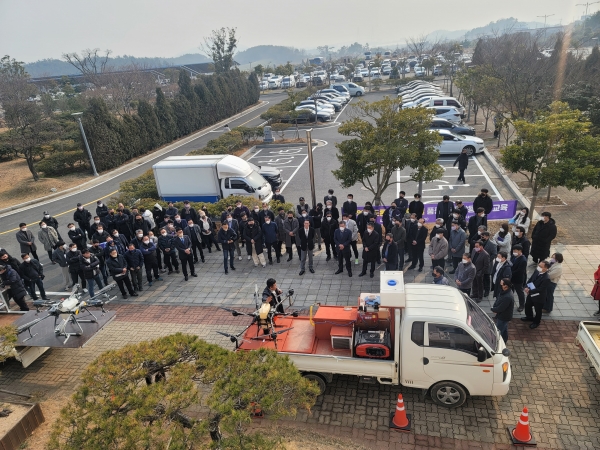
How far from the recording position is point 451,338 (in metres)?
6.33

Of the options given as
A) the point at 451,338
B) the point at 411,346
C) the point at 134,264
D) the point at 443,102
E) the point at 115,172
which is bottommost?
the point at 115,172

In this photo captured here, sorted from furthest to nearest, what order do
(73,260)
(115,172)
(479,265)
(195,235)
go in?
(115,172)
(195,235)
(73,260)
(479,265)

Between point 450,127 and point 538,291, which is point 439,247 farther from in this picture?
point 450,127

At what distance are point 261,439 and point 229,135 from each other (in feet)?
83.3

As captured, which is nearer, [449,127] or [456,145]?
[456,145]

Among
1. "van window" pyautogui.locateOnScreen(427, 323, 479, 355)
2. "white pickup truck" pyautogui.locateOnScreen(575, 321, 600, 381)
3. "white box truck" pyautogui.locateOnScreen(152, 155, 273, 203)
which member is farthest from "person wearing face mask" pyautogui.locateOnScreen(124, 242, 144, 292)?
"white pickup truck" pyautogui.locateOnScreen(575, 321, 600, 381)

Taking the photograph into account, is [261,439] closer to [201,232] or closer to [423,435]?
[423,435]

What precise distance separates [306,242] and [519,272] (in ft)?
17.3

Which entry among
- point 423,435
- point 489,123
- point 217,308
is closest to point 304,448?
point 423,435

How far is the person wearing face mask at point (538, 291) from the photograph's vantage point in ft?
26.2

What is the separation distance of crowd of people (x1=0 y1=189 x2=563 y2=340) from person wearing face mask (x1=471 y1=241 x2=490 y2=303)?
2 centimetres

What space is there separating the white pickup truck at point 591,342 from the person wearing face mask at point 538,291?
907 mm

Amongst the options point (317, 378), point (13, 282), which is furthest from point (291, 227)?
point (13, 282)

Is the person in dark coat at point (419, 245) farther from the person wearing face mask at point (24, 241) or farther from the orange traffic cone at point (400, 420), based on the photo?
the person wearing face mask at point (24, 241)
